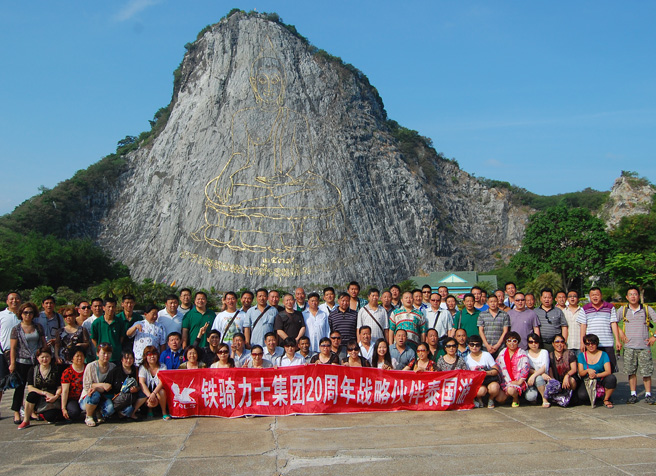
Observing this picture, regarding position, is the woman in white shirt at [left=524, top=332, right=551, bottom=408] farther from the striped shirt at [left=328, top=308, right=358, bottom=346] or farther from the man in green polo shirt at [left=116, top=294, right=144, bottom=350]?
the man in green polo shirt at [left=116, top=294, right=144, bottom=350]

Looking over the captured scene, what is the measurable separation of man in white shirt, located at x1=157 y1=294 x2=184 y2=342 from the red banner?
45.9 inches

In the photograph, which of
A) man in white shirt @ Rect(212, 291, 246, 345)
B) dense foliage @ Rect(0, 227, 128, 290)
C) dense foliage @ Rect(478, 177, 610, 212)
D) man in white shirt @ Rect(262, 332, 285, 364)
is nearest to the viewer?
man in white shirt @ Rect(262, 332, 285, 364)

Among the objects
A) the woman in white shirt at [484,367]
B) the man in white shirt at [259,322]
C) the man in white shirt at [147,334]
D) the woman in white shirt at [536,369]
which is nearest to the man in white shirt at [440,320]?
the woman in white shirt at [484,367]

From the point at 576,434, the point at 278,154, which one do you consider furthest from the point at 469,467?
the point at 278,154

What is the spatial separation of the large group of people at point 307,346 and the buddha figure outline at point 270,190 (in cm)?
2782

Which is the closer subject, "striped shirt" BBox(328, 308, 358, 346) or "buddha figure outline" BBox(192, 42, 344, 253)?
"striped shirt" BBox(328, 308, 358, 346)

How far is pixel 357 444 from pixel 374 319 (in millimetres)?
2596

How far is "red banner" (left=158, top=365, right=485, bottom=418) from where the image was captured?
6.54m

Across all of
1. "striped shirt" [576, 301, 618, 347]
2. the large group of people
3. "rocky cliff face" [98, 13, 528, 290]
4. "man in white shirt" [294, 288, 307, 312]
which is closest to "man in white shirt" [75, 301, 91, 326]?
the large group of people

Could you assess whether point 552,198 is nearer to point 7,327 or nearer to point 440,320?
point 440,320

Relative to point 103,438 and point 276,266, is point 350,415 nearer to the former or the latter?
point 103,438

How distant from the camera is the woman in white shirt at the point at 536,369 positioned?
270 inches

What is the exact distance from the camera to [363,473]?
15.1 ft

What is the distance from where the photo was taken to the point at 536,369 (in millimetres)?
6992
